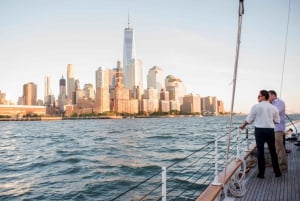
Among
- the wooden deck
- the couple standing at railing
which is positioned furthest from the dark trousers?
the wooden deck

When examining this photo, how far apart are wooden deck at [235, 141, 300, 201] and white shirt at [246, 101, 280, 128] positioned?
3.11 feet

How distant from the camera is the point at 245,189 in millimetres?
4820

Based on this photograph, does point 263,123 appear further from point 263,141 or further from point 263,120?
point 263,141

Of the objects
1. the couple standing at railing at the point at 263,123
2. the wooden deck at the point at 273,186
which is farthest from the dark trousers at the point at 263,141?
the wooden deck at the point at 273,186

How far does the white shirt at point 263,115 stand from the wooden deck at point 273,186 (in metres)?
0.95

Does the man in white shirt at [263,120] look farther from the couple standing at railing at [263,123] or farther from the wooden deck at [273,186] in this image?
the wooden deck at [273,186]

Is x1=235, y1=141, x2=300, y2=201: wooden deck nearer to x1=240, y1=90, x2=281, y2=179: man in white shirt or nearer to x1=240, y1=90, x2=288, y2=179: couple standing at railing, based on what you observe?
x1=240, y1=90, x2=288, y2=179: couple standing at railing

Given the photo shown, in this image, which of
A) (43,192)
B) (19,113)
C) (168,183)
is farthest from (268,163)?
(19,113)

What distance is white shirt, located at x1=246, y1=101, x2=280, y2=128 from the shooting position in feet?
18.1

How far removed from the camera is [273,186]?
5.10 meters

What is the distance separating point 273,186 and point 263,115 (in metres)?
1.20

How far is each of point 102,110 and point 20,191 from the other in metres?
169

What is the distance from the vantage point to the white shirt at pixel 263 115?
5531 millimetres

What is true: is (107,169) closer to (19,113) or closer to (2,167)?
(2,167)
